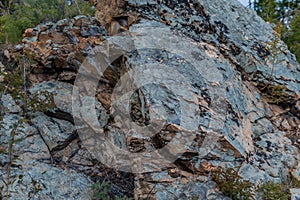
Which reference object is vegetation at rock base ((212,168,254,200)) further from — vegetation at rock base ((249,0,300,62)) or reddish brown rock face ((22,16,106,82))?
vegetation at rock base ((249,0,300,62))

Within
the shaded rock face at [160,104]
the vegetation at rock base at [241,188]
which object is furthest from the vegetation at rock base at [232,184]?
the shaded rock face at [160,104]

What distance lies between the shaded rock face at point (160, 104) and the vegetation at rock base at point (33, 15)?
1335 mm

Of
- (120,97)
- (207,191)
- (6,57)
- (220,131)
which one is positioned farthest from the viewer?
(6,57)

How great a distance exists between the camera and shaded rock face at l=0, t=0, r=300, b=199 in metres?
3.75

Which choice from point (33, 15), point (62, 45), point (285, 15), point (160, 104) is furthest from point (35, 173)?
point (285, 15)

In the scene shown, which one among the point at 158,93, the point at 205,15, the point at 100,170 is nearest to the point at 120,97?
the point at 158,93

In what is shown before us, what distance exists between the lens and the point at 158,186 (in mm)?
3645

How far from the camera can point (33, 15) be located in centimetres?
740

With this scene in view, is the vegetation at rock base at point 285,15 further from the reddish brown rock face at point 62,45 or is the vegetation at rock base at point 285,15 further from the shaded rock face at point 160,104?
the reddish brown rock face at point 62,45

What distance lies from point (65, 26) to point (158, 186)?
129 inches

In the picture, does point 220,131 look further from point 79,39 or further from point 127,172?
point 79,39

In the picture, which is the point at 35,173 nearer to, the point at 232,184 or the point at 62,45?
the point at 62,45

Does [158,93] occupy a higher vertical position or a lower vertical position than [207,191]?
higher

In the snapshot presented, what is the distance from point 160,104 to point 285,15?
7546mm
